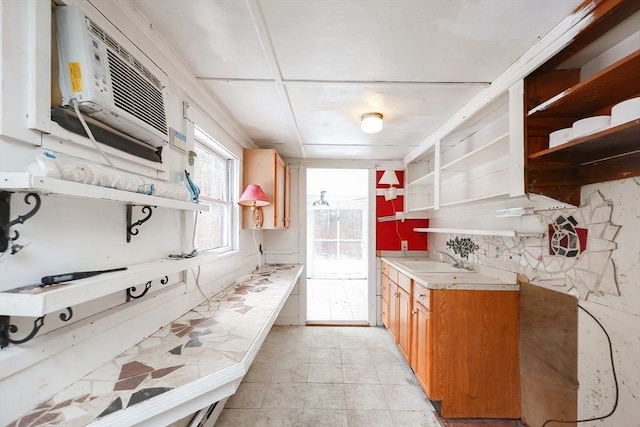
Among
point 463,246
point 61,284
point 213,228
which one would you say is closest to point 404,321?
point 463,246

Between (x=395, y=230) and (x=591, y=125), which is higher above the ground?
(x=591, y=125)

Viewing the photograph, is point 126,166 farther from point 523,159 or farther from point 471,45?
point 523,159

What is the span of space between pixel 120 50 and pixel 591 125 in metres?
1.87

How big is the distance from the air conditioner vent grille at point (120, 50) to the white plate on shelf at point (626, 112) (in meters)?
1.85

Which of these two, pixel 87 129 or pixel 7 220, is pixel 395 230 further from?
pixel 7 220

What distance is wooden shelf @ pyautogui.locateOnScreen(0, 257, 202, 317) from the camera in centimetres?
61

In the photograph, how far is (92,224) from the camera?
0.94 metres

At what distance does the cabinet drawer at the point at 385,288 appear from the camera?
124 inches

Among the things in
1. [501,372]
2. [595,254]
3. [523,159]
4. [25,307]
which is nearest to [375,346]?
[501,372]

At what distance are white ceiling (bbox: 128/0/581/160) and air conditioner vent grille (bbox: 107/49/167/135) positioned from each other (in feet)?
1.07

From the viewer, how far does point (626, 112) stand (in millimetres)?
887

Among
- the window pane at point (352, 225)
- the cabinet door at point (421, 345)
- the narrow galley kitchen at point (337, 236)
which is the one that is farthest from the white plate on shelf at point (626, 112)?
the window pane at point (352, 225)

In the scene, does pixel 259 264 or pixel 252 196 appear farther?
pixel 259 264

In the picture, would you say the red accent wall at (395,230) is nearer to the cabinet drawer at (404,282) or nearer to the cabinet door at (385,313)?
the cabinet door at (385,313)
